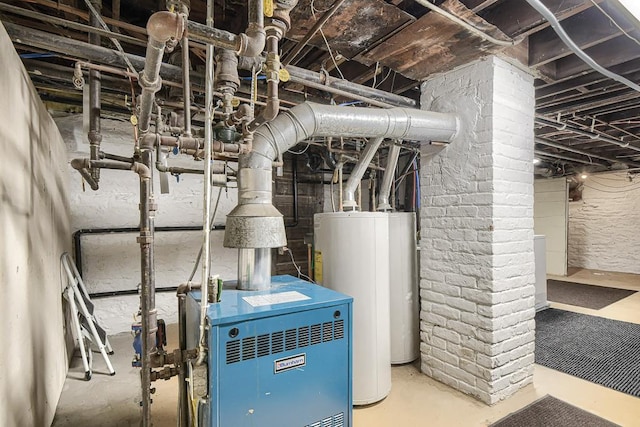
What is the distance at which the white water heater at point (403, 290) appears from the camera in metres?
2.74

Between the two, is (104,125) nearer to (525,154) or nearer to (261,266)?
(261,266)

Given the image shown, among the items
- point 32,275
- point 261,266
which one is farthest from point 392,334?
point 32,275

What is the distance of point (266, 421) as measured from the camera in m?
1.26

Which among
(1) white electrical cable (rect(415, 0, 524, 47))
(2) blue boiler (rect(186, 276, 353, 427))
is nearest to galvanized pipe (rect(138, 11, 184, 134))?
(2) blue boiler (rect(186, 276, 353, 427))

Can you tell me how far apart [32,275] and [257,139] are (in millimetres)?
1375

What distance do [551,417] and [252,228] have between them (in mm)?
2166

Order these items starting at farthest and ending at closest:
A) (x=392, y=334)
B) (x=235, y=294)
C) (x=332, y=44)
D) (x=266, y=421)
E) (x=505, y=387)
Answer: (x=392, y=334) < (x=505, y=387) < (x=332, y=44) < (x=235, y=294) < (x=266, y=421)

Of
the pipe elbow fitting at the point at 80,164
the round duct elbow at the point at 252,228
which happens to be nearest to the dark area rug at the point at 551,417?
the round duct elbow at the point at 252,228

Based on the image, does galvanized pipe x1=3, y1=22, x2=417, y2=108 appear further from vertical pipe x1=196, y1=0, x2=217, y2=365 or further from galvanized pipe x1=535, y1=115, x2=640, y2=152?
galvanized pipe x1=535, y1=115, x2=640, y2=152

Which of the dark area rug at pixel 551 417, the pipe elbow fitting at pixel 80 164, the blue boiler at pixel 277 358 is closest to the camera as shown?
the blue boiler at pixel 277 358

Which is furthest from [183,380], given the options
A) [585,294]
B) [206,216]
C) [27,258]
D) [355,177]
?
[585,294]

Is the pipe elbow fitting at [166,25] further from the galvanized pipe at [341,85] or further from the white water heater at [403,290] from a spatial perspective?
the white water heater at [403,290]

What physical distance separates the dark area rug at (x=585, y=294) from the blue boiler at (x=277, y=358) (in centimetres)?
462

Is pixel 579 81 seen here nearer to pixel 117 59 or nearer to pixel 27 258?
pixel 117 59
